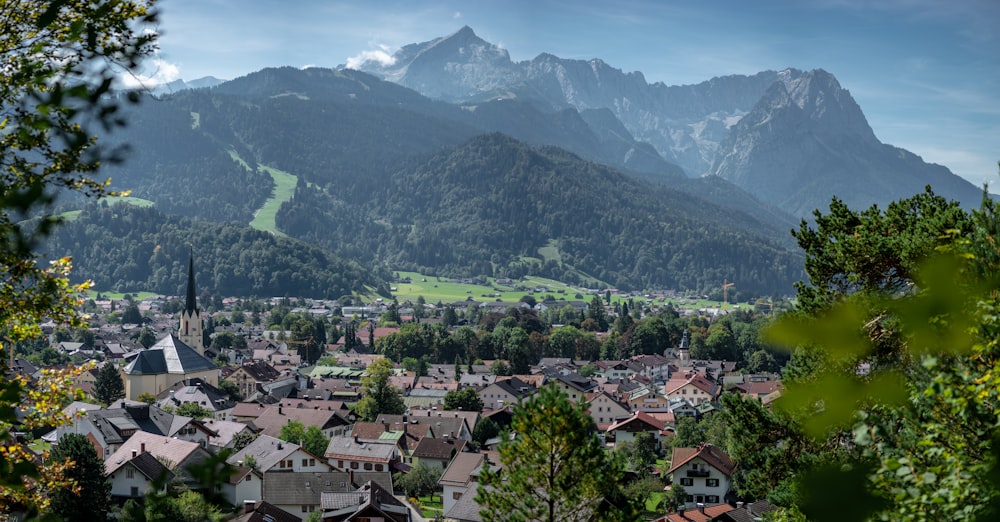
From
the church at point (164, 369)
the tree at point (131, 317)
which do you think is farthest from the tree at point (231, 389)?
the tree at point (131, 317)

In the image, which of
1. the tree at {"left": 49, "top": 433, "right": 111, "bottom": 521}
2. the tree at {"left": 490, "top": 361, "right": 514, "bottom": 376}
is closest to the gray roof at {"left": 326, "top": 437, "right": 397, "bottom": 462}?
the tree at {"left": 49, "top": 433, "right": 111, "bottom": 521}

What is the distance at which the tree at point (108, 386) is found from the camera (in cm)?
5138

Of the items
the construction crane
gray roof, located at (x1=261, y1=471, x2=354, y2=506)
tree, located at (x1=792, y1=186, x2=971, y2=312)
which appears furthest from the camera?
the construction crane

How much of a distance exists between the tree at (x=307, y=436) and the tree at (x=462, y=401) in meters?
10.4

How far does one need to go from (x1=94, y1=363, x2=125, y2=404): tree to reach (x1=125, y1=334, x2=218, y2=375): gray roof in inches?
109

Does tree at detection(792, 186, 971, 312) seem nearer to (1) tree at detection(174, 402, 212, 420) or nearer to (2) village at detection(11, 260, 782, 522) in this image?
(2) village at detection(11, 260, 782, 522)

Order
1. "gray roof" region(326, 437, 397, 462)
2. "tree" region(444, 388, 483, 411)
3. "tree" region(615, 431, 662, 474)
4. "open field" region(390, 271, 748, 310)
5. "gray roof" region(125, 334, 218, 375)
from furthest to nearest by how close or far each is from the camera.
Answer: "open field" region(390, 271, 748, 310) → "gray roof" region(125, 334, 218, 375) → "tree" region(444, 388, 483, 411) → "tree" region(615, 431, 662, 474) → "gray roof" region(326, 437, 397, 462)

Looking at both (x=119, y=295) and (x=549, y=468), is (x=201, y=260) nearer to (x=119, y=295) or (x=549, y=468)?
(x=119, y=295)

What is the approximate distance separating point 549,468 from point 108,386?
48.8m

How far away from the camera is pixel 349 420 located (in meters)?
47.3

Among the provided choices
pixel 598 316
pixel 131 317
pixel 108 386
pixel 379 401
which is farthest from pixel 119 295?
pixel 379 401

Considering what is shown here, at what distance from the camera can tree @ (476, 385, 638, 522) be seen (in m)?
8.48

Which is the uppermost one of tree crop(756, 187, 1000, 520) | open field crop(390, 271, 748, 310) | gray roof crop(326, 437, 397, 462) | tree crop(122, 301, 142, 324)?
tree crop(756, 187, 1000, 520)

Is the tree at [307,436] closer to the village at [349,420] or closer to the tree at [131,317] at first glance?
the village at [349,420]
